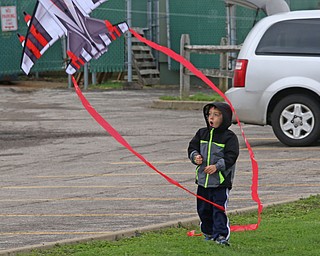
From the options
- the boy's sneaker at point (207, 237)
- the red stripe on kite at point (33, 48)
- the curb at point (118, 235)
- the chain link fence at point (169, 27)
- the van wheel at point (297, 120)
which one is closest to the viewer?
the red stripe on kite at point (33, 48)

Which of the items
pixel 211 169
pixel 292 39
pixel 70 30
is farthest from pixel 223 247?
pixel 292 39

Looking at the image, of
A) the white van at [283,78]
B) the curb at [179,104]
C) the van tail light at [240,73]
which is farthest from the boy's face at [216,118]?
the curb at [179,104]

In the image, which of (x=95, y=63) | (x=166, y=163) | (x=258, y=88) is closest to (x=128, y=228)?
(x=166, y=163)

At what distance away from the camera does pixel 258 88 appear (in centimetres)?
1404

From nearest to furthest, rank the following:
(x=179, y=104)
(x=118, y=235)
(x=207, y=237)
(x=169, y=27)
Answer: (x=207, y=237) → (x=118, y=235) → (x=179, y=104) → (x=169, y=27)

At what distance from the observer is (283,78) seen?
45.6ft

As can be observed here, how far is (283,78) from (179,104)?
6668 mm

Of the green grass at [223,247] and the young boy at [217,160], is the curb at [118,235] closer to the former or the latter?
the green grass at [223,247]

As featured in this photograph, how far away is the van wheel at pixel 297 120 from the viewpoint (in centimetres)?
1379

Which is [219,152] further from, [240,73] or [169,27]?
[169,27]

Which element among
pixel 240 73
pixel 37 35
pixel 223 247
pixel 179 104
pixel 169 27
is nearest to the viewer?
pixel 37 35

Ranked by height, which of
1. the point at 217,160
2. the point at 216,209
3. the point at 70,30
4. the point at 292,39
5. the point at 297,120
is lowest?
the point at 297,120

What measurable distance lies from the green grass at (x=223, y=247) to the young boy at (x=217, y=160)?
0.21 meters

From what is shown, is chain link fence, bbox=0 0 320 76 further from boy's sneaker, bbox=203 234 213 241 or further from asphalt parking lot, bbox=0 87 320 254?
boy's sneaker, bbox=203 234 213 241
